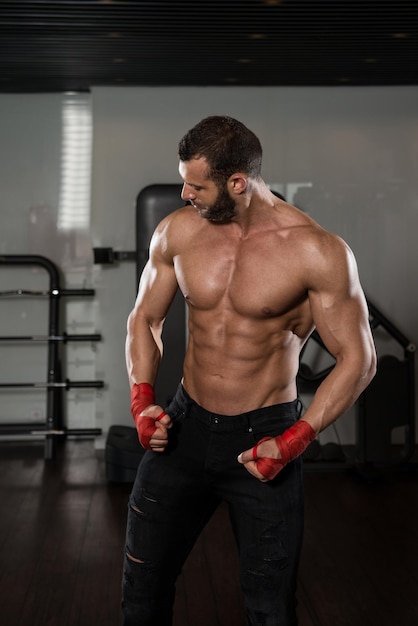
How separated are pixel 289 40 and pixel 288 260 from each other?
2648mm

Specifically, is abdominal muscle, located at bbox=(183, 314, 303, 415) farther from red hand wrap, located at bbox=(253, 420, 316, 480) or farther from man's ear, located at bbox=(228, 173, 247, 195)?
man's ear, located at bbox=(228, 173, 247, 195)

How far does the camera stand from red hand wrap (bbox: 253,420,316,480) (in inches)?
82.4

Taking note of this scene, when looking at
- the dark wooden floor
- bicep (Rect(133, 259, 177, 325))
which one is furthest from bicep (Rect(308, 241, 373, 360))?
the dark wooden floor

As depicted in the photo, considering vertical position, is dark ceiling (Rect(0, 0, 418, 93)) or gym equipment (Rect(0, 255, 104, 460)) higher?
dark ceiling (Rect(0, 0, 418, 93))

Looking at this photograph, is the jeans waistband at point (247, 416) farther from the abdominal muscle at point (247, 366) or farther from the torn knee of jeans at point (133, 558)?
the torn knee of jeans at point (133, 558)

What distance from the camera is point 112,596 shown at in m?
3.23

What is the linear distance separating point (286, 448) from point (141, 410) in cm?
41

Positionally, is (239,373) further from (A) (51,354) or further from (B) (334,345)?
(A) (51,354)

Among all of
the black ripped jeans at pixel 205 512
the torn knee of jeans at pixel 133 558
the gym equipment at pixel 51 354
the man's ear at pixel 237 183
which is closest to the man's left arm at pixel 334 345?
the black ripped jeans at pixel 205 512

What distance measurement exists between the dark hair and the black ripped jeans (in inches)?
24.7

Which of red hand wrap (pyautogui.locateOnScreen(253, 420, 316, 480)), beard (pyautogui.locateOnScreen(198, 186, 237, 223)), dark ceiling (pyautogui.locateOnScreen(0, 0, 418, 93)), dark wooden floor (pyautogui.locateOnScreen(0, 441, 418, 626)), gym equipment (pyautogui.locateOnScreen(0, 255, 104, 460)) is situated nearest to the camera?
red hand wrap (pyautogui.locateOnScreen(253, 420, 316, 480))

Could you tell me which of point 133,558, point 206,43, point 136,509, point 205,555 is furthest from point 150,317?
point 206,43

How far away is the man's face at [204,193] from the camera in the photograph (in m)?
2.18

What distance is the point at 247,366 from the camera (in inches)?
92.0
